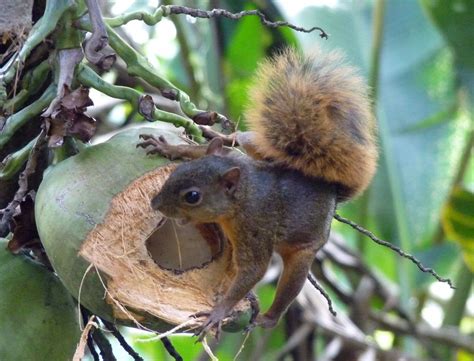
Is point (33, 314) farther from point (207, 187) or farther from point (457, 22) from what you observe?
point (457, 22)

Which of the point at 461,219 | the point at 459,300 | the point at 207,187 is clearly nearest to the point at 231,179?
the point at 207,187

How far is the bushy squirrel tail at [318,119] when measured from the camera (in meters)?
Result: 1.40

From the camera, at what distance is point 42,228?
1095mm

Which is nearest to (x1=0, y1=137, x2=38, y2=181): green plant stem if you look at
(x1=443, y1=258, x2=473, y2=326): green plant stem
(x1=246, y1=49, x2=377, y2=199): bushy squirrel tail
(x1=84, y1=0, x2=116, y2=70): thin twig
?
(x1=84, y1=0, x2=116, y2=70): thin twig

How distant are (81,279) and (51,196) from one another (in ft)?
0.35

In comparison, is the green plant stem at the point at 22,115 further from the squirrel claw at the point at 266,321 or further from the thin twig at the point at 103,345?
the squirrel claw at the point at 266,321

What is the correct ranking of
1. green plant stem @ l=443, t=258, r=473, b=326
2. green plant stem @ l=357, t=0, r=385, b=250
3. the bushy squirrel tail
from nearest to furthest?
the bushy squirrel tail, green plant stem @ l=357, t=0, r=385, b=250, green plant stem @ l=443, t=258, r=473, b=326

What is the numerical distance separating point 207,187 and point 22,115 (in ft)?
1.06

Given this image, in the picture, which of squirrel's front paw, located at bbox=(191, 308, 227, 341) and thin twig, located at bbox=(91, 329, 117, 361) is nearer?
squirrel's front paw, located at bbox=(191, 308, 227, 341)

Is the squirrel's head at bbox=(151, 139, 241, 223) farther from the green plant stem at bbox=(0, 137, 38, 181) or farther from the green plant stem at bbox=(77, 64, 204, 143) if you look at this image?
the green plant stem at bbox=(0, 137, 38, 181)

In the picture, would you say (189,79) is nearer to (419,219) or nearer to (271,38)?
(271,38)

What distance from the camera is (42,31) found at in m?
1.16

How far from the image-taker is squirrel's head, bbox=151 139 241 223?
52.5 inches

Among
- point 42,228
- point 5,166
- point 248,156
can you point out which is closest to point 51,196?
point 42,228
